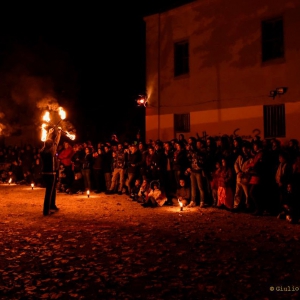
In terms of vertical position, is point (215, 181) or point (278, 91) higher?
point (278, 91)

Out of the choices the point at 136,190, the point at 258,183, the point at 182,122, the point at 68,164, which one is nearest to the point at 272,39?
the point at 182,122

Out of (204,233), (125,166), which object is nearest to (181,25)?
(125,166)

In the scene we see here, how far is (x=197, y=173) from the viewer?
12898 mm

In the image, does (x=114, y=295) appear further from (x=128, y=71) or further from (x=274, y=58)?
(x=128, y=71)

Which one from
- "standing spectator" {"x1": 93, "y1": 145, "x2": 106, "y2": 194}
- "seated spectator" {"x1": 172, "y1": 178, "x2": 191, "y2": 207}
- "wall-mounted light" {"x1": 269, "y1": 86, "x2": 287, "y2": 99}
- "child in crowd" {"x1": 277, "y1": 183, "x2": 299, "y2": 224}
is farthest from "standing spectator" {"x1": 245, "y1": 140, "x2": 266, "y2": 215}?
"standing spectator" {"x1": 93, "y1": 145, "x2": 106, "y2": 194}

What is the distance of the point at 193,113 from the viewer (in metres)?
18.4

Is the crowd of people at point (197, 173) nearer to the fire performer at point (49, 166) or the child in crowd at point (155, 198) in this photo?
the child in crowd at point (155, 198)

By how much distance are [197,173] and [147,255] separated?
578 centimetres

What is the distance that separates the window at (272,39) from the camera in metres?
15.7

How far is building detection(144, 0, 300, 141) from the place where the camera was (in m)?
15.4

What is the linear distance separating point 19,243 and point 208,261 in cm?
Result: 392

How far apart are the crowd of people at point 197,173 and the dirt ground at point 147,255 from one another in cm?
72

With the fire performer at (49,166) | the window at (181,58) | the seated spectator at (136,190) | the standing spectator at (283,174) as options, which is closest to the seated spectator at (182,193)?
the seated spectator at (136,190)

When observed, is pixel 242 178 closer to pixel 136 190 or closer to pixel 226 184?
pixel 226 184
